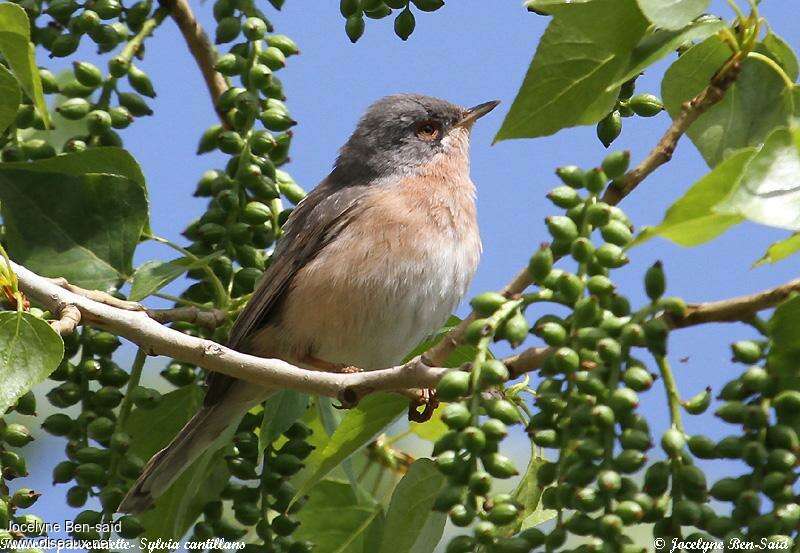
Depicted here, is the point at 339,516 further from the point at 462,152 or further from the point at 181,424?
the point at 462,152

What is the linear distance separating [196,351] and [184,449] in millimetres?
1081

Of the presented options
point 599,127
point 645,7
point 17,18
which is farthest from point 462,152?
point 645,7

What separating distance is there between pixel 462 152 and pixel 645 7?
365 cm

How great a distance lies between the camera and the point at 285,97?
183 inches

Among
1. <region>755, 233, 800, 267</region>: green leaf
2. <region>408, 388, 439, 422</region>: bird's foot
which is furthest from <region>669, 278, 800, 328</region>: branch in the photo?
<region>408, 388, 439, 422</region>: bird's foot

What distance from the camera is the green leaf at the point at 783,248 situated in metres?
2.24

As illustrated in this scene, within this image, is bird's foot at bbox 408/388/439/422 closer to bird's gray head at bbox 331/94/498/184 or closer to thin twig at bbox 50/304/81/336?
thin twig at bbox 50/304/81/336

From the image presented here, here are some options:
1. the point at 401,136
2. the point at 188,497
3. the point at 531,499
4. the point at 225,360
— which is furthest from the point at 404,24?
the point at 401,136

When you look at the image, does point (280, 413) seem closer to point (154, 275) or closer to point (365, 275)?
point (154, 275)

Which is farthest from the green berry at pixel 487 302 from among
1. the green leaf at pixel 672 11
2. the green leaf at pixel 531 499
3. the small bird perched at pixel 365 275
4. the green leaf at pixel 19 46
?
the small bird perched at pixel 365 275

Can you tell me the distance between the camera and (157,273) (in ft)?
13.3

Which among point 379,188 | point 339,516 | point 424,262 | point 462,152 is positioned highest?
point 462,152

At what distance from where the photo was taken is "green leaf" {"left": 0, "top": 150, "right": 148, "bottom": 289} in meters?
3.98

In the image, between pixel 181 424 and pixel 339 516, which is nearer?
pixel 339 516
